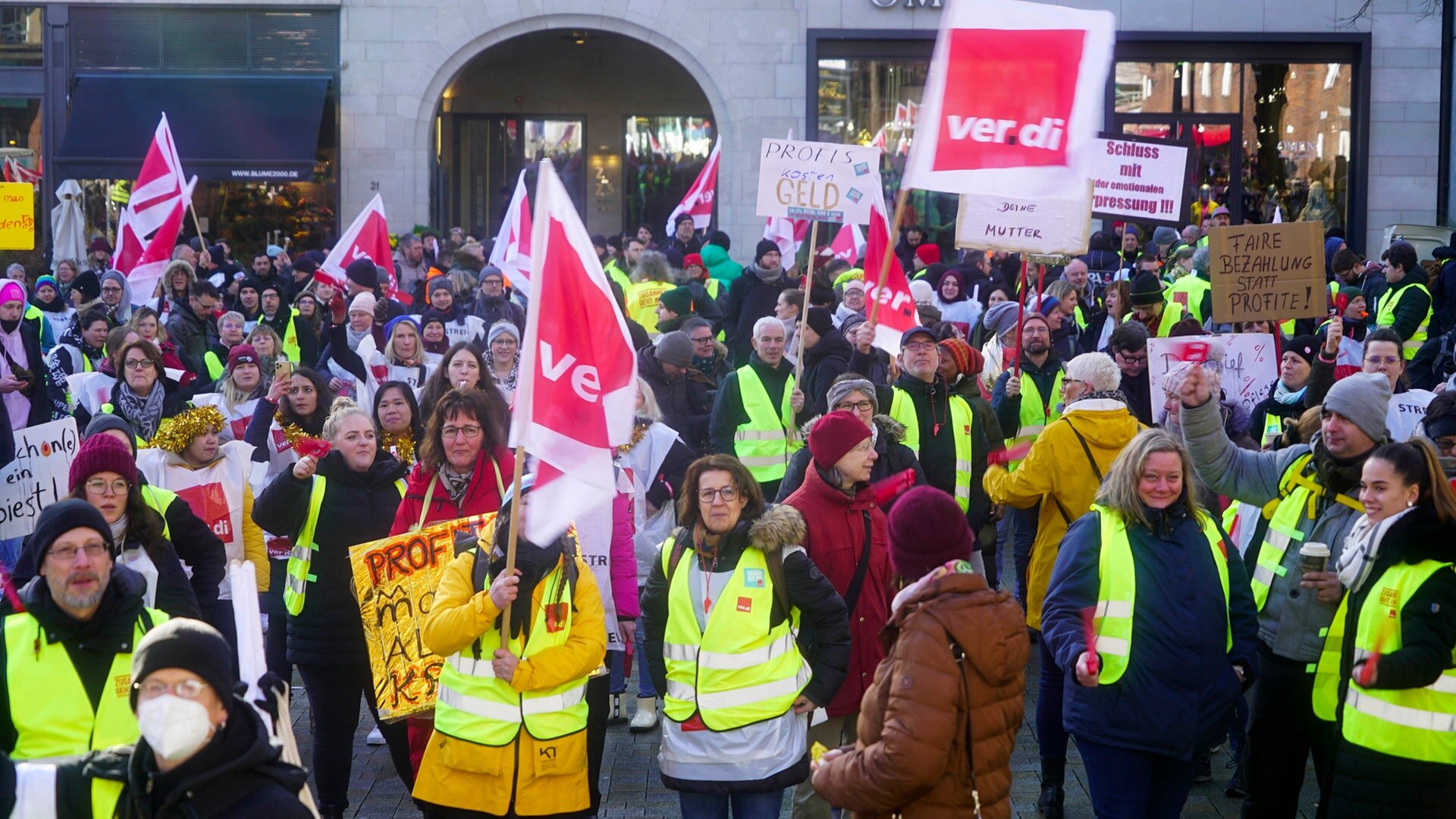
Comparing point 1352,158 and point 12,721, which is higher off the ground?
point 1352,158

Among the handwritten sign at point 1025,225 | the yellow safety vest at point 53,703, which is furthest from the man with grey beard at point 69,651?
the handwritten sign at point 1025,225

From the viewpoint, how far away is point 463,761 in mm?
4887

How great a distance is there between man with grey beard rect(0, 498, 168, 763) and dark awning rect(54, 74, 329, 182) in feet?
59.7

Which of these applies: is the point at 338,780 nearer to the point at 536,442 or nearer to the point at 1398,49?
the point at 536,442

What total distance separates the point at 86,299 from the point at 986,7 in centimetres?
1167

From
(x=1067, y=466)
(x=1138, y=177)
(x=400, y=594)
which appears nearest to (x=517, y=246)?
(x=1138, y=177)

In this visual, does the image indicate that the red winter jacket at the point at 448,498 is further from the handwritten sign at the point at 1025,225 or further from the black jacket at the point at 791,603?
the handwritten sign at the point at 1025,225

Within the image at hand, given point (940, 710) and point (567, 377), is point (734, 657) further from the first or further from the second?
point (940, 710)

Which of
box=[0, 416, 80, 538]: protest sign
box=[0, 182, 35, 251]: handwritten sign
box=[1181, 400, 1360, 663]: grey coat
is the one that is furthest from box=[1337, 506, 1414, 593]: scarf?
box=[0, 182, 35, 251]: handwritten sign

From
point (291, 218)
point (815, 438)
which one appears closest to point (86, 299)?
point (291, 218)

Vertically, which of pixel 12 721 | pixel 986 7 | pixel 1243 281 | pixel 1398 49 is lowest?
pixel 12 721

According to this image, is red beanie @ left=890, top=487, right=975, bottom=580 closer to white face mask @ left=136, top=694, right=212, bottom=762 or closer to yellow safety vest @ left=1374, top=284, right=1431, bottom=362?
white face mask @ left=136, top=694, right=212, bottom=762

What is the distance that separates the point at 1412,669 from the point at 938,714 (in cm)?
156

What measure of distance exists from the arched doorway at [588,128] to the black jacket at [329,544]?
795 inches
